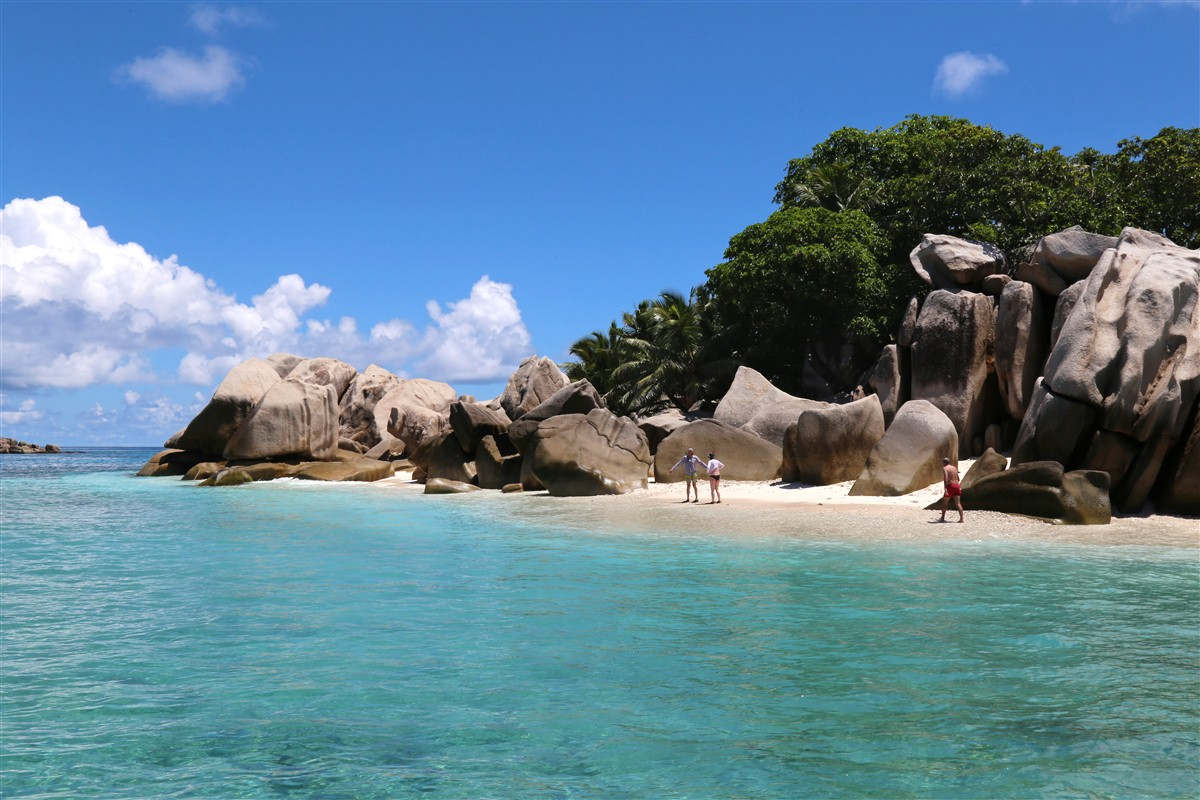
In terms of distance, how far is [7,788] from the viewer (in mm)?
6051

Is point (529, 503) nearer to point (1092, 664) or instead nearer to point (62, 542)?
point (62, 542)

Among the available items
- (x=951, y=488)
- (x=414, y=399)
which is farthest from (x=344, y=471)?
(x=951, y=488)

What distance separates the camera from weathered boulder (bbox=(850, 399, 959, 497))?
2111 centimetres

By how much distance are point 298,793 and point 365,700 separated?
6.12ft

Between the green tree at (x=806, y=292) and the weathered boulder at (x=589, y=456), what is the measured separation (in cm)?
1086

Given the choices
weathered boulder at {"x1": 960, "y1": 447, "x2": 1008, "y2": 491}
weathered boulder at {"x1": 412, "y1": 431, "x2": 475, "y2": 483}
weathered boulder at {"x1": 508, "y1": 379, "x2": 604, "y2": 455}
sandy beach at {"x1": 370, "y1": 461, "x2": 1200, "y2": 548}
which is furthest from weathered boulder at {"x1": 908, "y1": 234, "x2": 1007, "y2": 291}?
weathered boulder at {"x1": 412, "y1": 431, "x2": 475, "y2": 483}

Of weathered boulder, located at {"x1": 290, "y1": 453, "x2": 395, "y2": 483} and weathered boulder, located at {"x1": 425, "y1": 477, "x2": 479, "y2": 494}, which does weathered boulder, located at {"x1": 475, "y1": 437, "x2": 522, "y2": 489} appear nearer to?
weathered boulder, located at {"x1": 425, "y1": 477, "x2": 479, "y2": 494}

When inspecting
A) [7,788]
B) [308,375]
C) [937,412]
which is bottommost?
[7,788]

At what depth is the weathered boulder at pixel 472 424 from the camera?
104 feet

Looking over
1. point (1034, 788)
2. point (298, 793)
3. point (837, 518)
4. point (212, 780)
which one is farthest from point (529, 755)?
point (837, 518)

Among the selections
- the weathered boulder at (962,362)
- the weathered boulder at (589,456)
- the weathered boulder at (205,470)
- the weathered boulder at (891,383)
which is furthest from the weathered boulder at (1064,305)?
the weathered boulder at (205,470)

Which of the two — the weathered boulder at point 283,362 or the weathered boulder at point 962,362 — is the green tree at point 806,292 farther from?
the weathered boulder at point 283,362

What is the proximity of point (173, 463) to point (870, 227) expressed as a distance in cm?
3518

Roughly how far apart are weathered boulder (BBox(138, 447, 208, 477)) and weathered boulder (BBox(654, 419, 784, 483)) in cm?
2739
